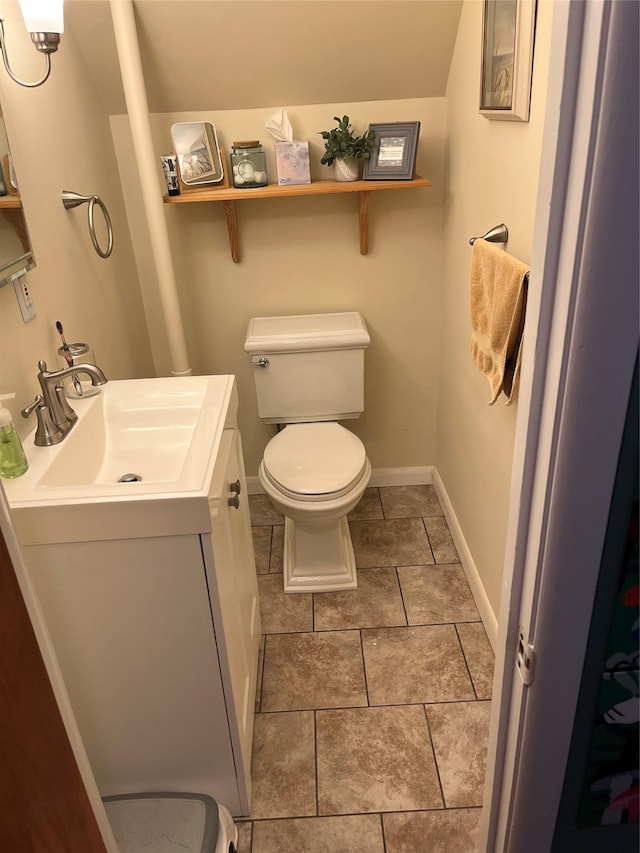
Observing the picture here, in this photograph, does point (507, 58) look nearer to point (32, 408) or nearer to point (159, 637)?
point (32, 408)

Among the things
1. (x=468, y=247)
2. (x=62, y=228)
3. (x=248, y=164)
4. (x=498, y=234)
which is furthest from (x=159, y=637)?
(x=248, y=164)

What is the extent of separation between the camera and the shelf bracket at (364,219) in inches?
94.7

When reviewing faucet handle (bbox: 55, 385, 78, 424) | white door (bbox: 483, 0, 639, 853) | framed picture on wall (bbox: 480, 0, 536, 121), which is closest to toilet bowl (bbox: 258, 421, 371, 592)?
faucet handle (bbox: 55, 385, 78, 424)

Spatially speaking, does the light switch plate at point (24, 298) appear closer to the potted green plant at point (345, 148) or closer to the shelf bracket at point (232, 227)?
the shelf bracket at point (232, 227)

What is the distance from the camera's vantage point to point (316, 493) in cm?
215

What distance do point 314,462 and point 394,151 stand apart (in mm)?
1121

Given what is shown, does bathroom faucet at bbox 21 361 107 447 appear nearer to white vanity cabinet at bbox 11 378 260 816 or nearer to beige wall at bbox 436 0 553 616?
white vanity cabinet at bbox 11 378 260 816

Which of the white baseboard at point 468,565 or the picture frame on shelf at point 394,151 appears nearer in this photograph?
the white baseboard at point 468,565

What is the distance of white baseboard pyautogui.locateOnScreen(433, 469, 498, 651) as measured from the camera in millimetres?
2115

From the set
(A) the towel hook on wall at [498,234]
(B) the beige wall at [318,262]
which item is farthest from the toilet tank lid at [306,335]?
(A) the towel hook on wall at [498,234]

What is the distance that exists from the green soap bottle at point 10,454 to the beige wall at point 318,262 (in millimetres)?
1383

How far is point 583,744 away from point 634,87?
2.57 feet

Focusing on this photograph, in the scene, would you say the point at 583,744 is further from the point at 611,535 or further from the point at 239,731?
the point at 239,731

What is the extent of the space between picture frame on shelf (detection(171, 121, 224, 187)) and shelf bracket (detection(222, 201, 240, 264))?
117 millimetres
